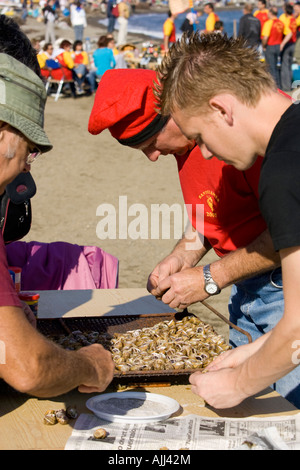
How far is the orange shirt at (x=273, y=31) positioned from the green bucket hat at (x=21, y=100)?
12.5 metres

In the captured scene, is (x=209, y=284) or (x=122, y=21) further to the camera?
(x=122, y=21)

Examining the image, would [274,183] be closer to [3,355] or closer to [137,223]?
[3,355]

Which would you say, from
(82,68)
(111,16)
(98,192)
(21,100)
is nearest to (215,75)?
(21,100)

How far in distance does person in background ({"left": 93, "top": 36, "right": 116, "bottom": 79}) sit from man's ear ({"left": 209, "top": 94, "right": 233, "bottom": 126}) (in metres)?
11.7

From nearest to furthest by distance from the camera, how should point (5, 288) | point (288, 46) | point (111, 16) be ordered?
point (5, 288) → point (288, 46) → point (111, 16)

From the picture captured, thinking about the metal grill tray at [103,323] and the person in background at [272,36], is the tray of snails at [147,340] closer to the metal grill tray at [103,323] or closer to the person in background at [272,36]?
the metal grill tray at [103,323]

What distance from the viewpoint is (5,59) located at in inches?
68.4

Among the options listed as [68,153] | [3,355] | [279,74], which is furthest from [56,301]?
[279,74]

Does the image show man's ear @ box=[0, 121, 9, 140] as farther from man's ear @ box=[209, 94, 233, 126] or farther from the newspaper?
the newspaper

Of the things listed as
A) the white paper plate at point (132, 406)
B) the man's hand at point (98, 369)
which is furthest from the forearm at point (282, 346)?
the man's hand at point (98, 369)

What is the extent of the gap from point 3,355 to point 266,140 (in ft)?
2.87

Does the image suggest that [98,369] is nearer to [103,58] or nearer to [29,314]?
[29,314]

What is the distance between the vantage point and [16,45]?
2.47 metres

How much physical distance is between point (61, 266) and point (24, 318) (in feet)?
7.29
